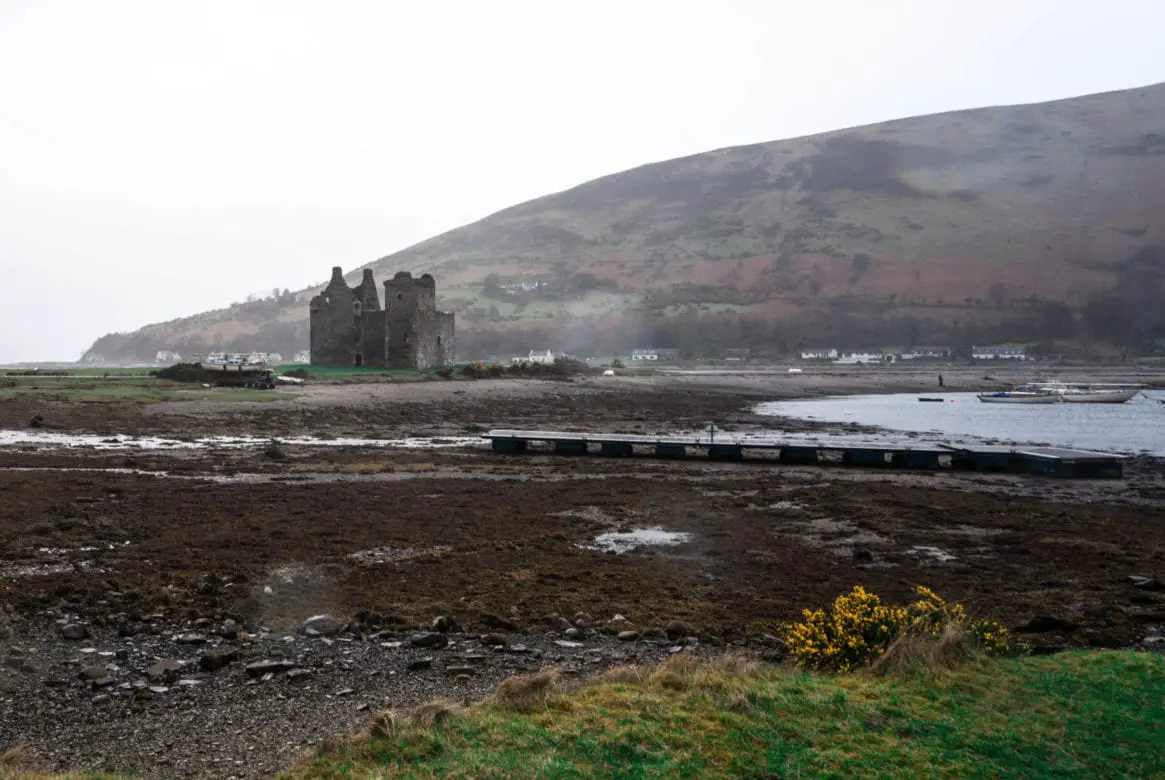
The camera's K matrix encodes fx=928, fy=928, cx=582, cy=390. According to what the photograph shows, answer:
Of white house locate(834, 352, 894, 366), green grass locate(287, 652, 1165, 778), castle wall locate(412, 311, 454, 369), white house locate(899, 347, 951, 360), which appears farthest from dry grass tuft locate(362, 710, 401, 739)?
white house locate(899, 347, 951, 360)

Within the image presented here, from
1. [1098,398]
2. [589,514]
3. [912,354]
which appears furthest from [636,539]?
[912,354]

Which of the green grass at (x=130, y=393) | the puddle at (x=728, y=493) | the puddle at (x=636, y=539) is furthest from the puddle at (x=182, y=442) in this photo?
the puddle at (x=636, y=539)

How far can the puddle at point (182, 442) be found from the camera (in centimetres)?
2597

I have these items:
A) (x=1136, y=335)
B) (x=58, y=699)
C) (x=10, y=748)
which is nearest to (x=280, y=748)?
(x=10, y=748)

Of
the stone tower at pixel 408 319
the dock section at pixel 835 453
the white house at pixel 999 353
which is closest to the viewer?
the dock section at pixel 835 453

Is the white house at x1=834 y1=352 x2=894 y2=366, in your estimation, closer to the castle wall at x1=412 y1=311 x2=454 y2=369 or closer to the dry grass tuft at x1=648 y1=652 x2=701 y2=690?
the castle wall at x1=412 y1=311 x2=454 y2=369

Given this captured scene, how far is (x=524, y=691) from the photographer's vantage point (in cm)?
716

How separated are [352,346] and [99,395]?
94.5 ft

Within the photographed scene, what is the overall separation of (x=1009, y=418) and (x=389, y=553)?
1925 inches

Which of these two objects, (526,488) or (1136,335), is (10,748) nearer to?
(526,488)

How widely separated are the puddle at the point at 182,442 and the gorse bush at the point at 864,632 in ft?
71.5

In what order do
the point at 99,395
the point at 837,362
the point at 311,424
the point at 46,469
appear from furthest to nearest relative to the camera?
the point at 837,362, the point at 99,395, the point at 311,424, the point at 46,469

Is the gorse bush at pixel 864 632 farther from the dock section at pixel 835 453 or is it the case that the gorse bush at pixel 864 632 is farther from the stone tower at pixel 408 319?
the stone tower at pixel 408 319

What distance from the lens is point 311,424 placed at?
34719 millimetres
